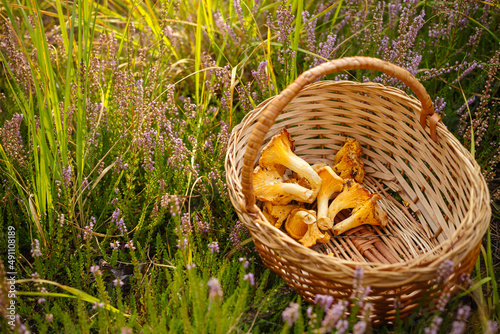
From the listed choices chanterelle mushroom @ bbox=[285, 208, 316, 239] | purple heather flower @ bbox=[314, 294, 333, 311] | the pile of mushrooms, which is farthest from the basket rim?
chanterelle mushroom @ bbox=[285, 208, 316, 239]

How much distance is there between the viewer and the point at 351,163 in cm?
211

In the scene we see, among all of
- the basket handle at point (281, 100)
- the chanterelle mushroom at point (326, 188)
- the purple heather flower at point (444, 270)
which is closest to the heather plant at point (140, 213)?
the purple heather flower at point (444, 270)

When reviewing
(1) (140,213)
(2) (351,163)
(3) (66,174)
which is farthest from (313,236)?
(3) (66,174)

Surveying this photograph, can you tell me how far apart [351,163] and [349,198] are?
225 mm

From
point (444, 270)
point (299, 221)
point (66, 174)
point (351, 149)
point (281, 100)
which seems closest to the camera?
point (444, 270)

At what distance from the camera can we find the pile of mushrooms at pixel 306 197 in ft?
6.20

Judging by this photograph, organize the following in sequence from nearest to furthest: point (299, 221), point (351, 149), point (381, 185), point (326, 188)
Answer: point (299, 221)
point (326, 188)
point (351, 149)
point (381, 185)

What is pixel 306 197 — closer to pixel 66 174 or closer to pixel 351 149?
pixel 351 149

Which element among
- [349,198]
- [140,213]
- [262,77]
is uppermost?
[262,77]

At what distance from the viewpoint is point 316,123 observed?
7.27 ft

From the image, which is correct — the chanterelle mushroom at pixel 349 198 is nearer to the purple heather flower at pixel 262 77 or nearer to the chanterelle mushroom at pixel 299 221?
the chanterelle mushroom at pixel 299 221

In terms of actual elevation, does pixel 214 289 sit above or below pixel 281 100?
below

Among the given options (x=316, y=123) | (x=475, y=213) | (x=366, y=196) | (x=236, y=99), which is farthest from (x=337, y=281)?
(x=236, y=99)

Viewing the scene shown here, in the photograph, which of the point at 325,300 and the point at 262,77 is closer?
the point at 325,300
